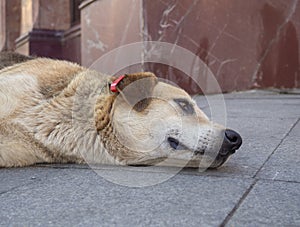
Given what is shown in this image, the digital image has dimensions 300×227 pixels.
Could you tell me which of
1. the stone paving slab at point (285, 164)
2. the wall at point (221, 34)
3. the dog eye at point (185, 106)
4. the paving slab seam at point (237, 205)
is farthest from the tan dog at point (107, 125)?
the wall at point (221, 34)

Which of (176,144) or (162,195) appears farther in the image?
(176,144)

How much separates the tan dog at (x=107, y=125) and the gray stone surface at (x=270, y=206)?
16.1 inches

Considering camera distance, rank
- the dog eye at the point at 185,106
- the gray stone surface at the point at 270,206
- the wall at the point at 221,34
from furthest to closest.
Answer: the wall at the point at 221,34
the dog eye at the point at 185,106
the gray stone surface at the point at 270,206

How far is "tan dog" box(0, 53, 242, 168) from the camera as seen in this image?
89.4 inches

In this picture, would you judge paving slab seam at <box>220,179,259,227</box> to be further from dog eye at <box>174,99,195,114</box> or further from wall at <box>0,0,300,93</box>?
wall at <box>0,0,300,93</box>

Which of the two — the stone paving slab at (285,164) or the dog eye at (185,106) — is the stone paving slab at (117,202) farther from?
the dog eye at (185,106)

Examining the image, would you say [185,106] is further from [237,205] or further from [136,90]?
[237,205]

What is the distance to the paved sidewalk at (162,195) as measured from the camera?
4.93 ft

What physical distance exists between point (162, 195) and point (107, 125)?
0.68m

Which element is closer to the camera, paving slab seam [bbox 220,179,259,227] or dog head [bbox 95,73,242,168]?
paving slab seam [bbox 220,179,259,227]

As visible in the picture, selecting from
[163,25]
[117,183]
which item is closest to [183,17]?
[163,25]

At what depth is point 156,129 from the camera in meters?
2.33

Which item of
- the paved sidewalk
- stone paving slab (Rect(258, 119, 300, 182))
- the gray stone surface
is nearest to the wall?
stone paving slab (Rect(258, 119, 300, 182))

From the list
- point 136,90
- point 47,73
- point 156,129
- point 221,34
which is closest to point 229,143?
point 156,129
